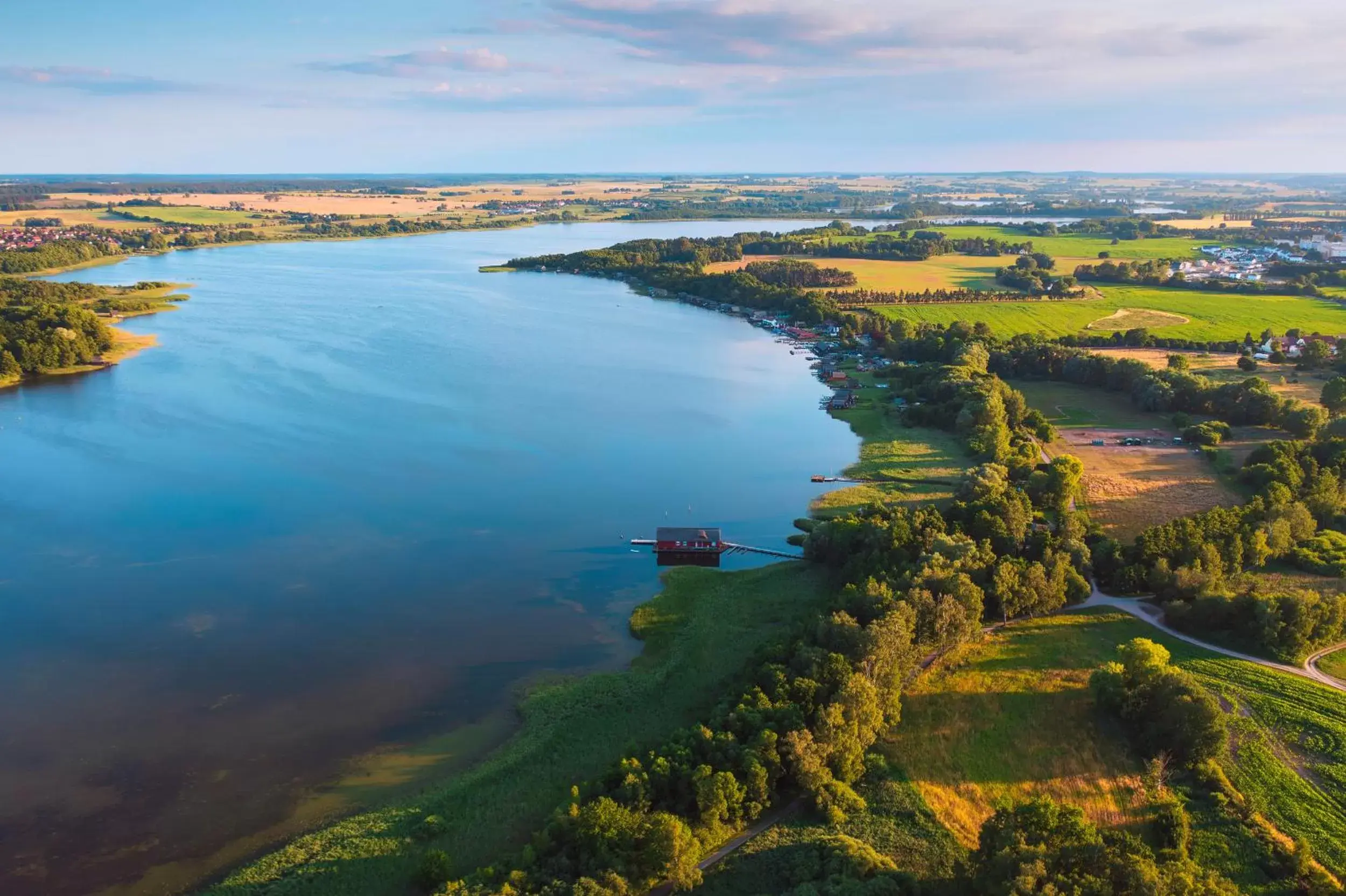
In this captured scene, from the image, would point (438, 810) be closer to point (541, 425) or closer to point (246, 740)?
point (246, 740)

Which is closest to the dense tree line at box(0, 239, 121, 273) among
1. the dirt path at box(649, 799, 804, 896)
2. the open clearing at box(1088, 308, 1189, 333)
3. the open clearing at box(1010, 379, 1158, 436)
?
the open clearing at box(1010, 379, 1158, 436)

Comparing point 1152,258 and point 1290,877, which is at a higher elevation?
point 1152,258

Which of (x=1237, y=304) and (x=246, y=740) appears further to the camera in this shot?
A: (x=1237, y=304)

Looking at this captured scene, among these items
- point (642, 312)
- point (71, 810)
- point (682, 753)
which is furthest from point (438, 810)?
point (642, 312)

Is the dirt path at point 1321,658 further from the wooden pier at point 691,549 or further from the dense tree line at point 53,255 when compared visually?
the dense tree line at point 53,255

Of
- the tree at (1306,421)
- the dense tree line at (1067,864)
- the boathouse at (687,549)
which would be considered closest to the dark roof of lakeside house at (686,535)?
the boathouse at (687,549)

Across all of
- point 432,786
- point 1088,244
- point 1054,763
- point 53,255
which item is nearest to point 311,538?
point 432,786

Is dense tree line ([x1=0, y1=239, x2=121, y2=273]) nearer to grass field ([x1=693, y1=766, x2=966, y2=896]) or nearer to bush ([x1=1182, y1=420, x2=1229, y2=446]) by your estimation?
grass field ([x1=693, y1=766, x2=966, y2=896])
